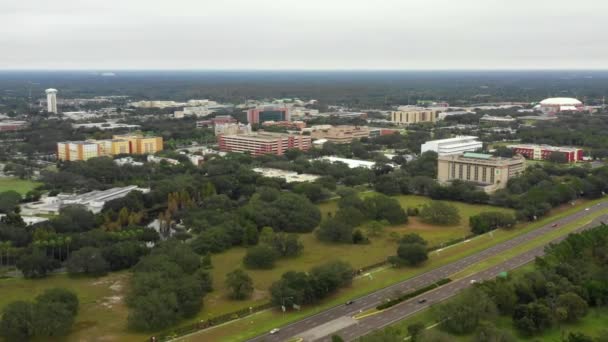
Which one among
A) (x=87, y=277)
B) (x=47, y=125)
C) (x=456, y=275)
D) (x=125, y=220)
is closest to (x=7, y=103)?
(x=47, y=125)

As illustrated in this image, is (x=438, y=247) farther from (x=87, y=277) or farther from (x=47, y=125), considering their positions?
(x=47, y=125)

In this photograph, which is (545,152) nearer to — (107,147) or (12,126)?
(107,147)

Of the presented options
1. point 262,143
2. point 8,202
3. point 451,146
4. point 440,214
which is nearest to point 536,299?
point 440,214

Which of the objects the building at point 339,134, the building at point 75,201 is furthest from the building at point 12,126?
the building at point 75,201

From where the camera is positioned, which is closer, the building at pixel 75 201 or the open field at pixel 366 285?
the open field at pixel 366 285

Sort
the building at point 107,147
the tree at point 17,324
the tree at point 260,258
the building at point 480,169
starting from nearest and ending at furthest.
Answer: the tree at point 17,324, the tree at point 260,258, the building at point 480,169, the building at point 107,147

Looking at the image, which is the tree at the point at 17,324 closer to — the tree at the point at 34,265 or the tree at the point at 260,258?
the tree at the point at 34,265
